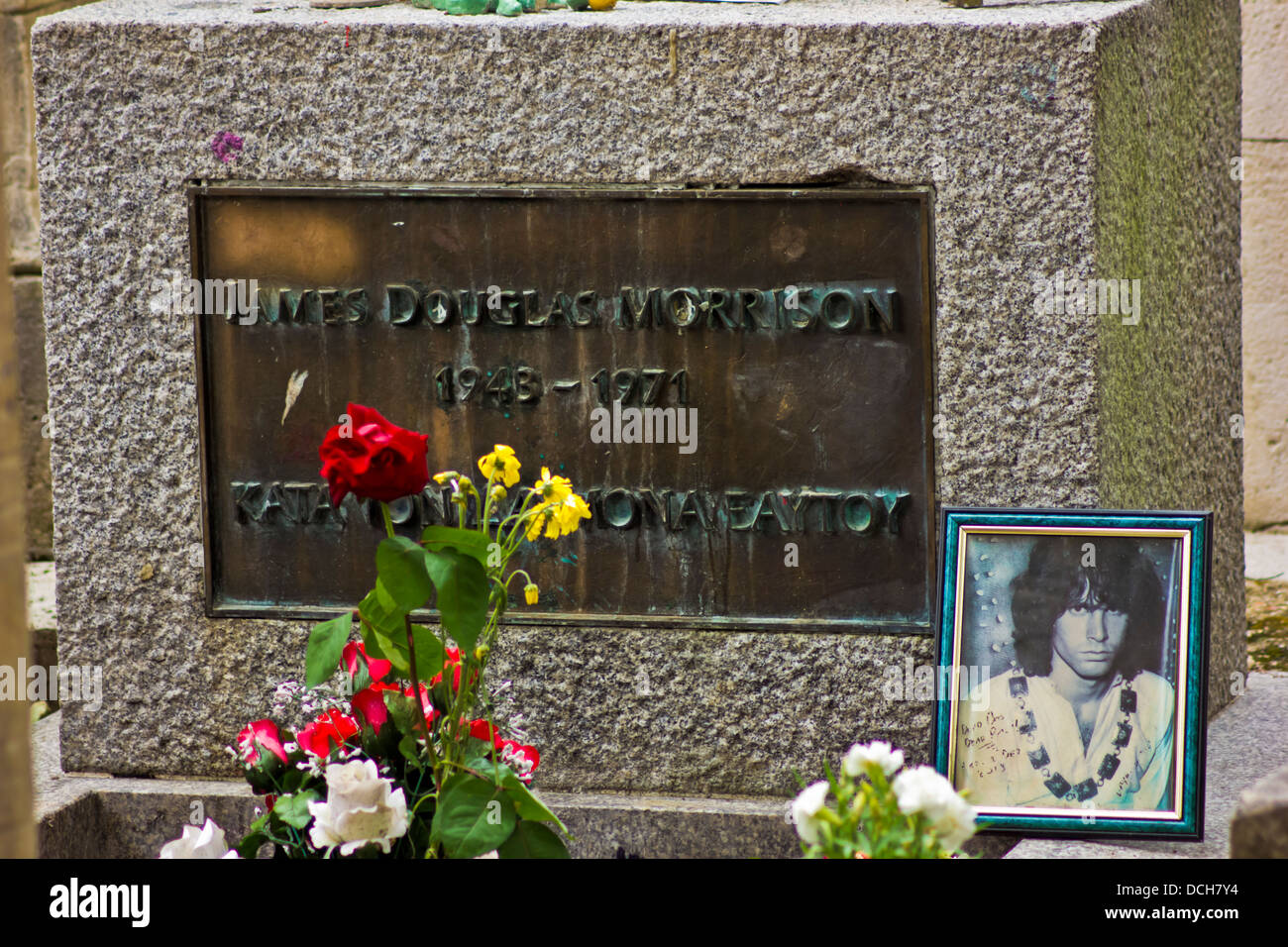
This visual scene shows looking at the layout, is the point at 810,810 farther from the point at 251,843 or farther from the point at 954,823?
the point at 251,843

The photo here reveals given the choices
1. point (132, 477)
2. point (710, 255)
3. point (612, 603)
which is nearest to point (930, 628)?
point (612, 603)

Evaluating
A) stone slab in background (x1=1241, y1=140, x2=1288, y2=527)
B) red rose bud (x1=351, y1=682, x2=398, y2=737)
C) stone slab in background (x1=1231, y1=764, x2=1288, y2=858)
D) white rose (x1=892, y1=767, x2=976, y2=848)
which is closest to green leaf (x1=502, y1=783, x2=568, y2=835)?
red rose bud (x1=351, y1=682, x2=398, y2=737)

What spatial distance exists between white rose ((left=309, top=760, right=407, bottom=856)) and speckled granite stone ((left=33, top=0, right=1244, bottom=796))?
0.97 meters

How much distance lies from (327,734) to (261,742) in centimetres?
13

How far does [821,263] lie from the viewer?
3.22 m

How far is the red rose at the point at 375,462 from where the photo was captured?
2.41m

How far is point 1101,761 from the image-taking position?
2783 mm

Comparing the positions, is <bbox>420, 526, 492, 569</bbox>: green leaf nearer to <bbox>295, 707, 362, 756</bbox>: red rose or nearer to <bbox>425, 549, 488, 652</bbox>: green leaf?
<bbox>425, 549, 488, 652</bbox>: green leaf

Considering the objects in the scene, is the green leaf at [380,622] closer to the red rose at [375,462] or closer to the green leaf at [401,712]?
the green leaf at [401,712]

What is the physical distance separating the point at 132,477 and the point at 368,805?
142cm

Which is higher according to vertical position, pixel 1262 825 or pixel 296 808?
pixel 1262 825

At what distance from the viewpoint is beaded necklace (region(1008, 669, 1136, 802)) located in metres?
2.78

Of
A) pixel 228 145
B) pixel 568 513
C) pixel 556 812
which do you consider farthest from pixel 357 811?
pixel 228 145

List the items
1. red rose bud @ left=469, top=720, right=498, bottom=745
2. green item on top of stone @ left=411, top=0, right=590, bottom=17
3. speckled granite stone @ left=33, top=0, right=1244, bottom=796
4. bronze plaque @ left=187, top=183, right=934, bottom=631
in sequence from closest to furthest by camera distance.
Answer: red rose bud @ left=469, top=720, right=498, bottom=745 < speckled granite stone @ left=33, top=0, right=1244, bottom=796 < bronze plaque @ left=187, top=183, right=934, bottom=631 < green item on top of stone @ left=411, top=0, right=590, bottom=17
